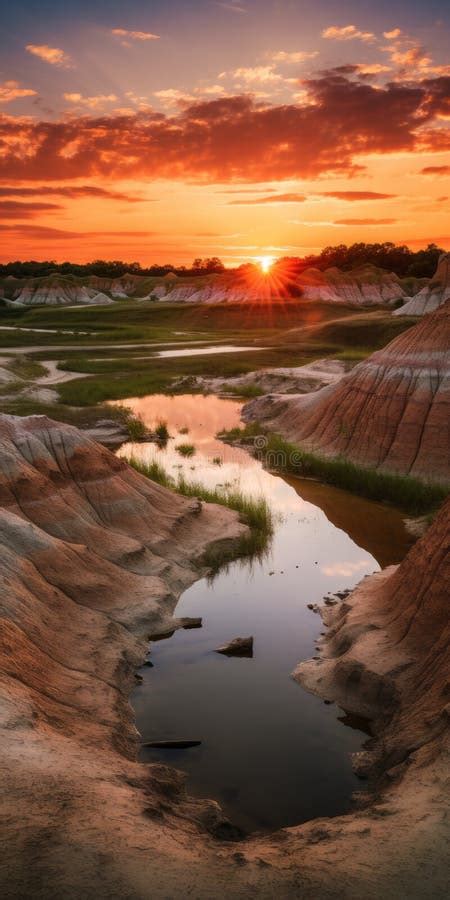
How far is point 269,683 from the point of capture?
1119 cm

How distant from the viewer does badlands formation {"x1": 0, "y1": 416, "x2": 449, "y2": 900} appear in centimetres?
577

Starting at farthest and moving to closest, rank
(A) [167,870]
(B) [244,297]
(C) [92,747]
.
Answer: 1. (B) [244,297]
2. (C) [92,747]
3. (A) [167,870]

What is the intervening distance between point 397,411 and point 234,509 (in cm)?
766

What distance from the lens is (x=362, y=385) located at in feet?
85.3

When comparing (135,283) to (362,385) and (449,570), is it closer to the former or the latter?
(362,385)

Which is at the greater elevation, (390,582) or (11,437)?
(11,437)

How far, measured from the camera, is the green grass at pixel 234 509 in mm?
16125

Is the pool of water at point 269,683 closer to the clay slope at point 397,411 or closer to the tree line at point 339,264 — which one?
the clay slope at point 397,411

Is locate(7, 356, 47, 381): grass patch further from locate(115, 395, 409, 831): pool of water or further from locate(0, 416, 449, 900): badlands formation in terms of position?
locate(0, 416, 449, 900): badlands formation

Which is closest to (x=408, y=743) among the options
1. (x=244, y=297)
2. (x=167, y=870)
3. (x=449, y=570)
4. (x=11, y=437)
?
(x=449, y=570)

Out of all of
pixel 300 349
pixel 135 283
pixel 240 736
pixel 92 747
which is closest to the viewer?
pixel 92 747

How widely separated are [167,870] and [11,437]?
10.8m

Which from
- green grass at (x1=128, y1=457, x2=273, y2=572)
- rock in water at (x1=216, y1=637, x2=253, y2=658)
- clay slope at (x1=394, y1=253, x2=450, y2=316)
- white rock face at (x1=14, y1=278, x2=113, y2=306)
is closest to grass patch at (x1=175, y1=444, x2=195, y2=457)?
green grass at (x1=128, y1=457, x2=273, y2=572)

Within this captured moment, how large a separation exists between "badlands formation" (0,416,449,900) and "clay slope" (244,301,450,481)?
294 inches
